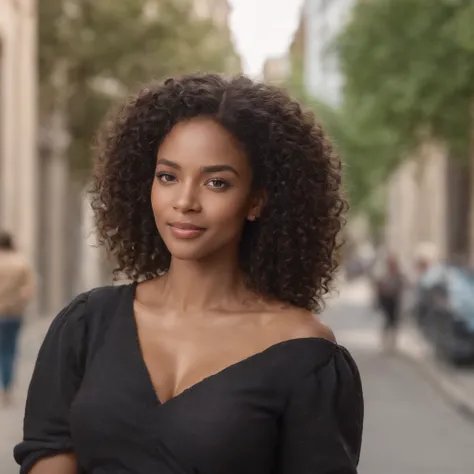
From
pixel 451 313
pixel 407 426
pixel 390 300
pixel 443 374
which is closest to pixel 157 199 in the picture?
pixel 407 426

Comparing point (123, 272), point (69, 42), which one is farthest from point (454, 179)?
point (123, 272)

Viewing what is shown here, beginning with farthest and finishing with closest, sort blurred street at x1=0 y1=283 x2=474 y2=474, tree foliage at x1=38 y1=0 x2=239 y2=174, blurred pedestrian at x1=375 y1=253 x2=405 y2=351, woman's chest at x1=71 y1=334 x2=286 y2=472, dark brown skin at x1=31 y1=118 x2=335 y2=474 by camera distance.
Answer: tree foliage at x1=38 y1=0 x2=239 y2=174, blurred pedestrian at x1=375 y1=253 x2=405 y2=351, blurred street at x1=0 y1=283 x2=474 y2=474, dark brown skin at x1=31 y1=118 x2=335 y2=474, woman's chest at x1=71 y1=334 x2=286 y2=472

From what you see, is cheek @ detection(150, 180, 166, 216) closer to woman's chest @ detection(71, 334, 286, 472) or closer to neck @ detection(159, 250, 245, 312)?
neck @ detection(159, 250, 245, 312)

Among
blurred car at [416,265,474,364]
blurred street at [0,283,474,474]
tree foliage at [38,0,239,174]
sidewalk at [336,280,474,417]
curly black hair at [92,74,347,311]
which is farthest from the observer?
tree foliage at [38,0,239,174]

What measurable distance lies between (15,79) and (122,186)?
25171mm

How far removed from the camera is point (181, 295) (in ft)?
8.70

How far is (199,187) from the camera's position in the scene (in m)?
2.56

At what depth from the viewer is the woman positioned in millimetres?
2457

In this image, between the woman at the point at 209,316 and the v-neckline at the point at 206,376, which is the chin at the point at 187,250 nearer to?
the woman at the point at 209,316

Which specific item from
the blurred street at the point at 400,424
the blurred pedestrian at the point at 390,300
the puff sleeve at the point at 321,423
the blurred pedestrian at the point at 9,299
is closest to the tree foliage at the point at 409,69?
the blurred pedestrian at the point at 390,300

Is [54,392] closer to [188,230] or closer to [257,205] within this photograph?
[188,230]

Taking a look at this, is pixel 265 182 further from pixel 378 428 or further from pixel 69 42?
pixel 69 42

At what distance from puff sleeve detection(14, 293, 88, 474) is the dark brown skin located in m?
0.03

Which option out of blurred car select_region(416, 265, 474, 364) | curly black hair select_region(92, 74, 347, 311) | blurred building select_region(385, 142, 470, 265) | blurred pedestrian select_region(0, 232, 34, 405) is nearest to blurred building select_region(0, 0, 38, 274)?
blurred building select_region(385, 142, 470, 265)
